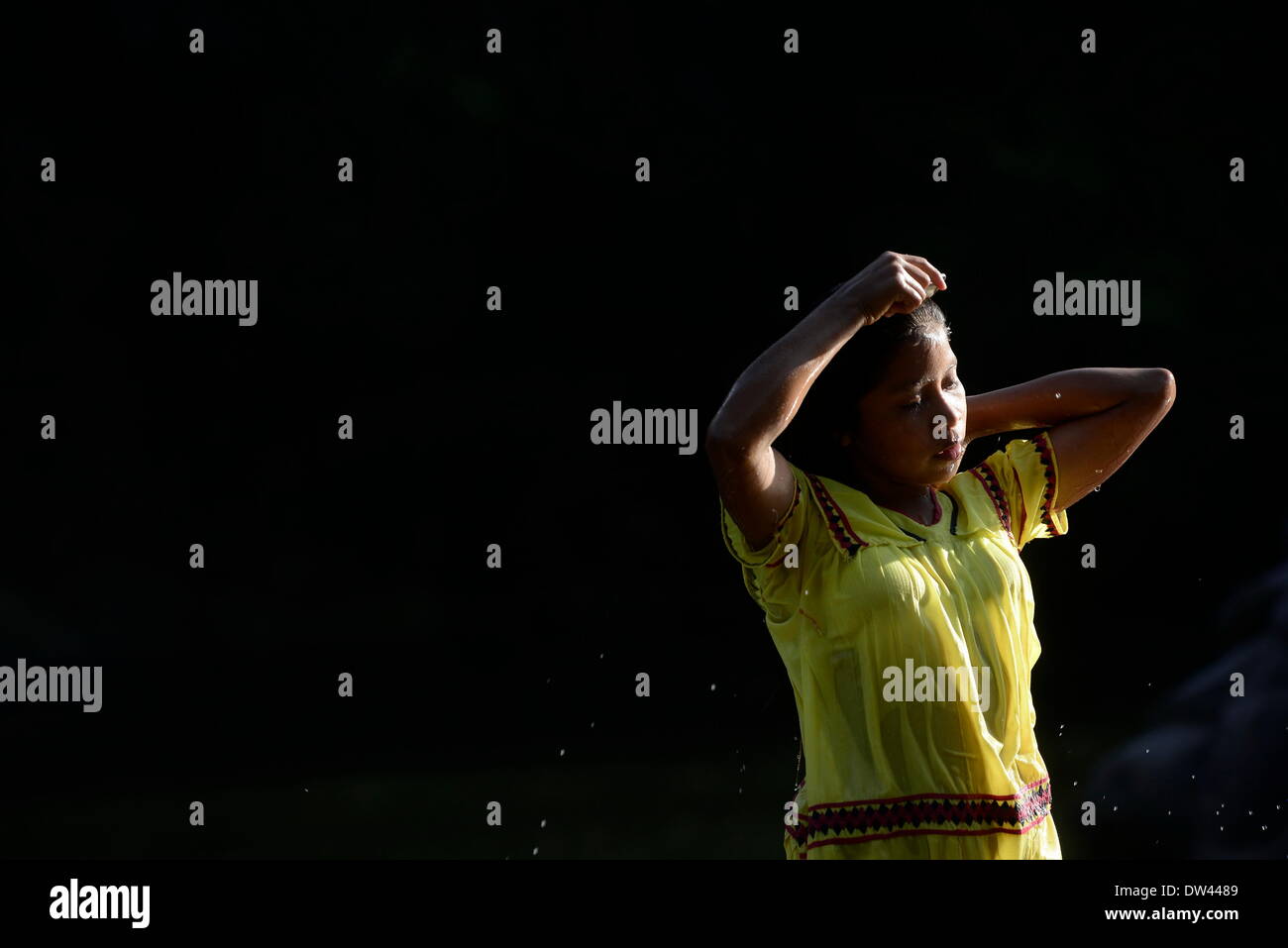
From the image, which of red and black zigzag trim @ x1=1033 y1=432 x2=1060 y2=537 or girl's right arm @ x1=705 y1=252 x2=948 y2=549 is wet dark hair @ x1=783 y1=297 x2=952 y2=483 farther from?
red and black zigzag trim @ x1=1033 y1=432 x2=1060 y2=537

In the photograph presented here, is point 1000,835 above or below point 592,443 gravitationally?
below

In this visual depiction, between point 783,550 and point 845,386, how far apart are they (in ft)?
0.78

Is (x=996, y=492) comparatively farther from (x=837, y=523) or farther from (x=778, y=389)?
(x=778, y=389)

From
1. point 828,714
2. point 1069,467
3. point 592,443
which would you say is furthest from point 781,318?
point 828,714

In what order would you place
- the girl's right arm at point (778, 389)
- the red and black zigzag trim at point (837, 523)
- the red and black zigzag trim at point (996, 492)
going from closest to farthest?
the girl's right arm at point (778, 389) → the red and black zigzag trim at point (837, 523) → the red and black zigzag trim at point (996, 492)

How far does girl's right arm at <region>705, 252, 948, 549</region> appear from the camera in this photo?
2.01m

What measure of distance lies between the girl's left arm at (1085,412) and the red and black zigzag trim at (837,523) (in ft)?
1.07

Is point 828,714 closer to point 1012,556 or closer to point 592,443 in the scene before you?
point 1012,556


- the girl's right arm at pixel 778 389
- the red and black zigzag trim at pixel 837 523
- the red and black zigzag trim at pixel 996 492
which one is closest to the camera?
the girl's right arm at pixel 778 389

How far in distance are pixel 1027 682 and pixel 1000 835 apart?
0.67 feet

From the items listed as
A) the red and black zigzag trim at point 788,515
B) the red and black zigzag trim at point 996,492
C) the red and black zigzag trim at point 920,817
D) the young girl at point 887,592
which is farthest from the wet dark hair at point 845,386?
the red and black zigzag trim at point 920,817

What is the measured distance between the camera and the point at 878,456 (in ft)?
7.23

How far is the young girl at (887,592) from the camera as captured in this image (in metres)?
2.05

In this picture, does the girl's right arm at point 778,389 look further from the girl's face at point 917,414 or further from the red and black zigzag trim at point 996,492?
the red and black zigzag trim at point 996,492
